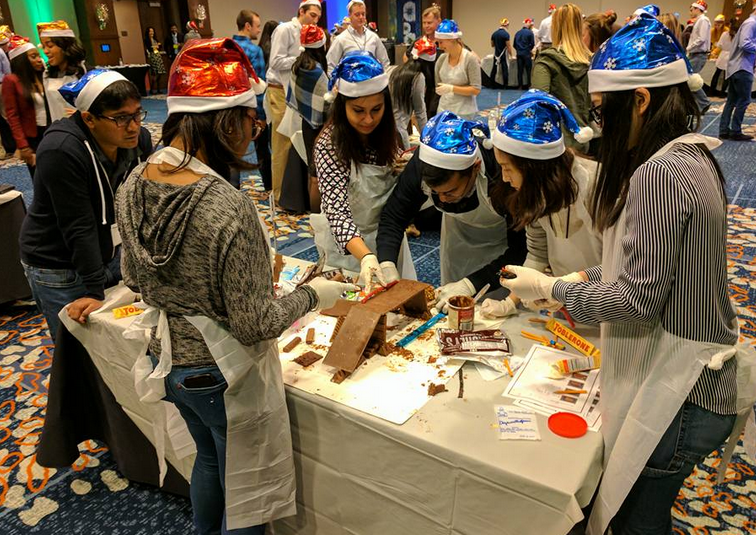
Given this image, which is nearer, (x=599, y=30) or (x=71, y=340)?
(x=71, y=340)

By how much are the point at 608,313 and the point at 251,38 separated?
18.8ft

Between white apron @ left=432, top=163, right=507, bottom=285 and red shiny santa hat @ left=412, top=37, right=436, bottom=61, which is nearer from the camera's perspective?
white apron @ left=432, top=163, right=507, bottom=285

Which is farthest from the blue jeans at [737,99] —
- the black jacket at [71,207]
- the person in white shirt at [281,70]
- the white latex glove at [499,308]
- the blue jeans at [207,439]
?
the blue jeans at [207,439]

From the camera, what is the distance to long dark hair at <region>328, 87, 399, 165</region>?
2.16m

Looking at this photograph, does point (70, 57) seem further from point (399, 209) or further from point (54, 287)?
point (399, 209)

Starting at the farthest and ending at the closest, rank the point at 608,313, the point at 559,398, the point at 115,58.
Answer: the point at 115,58
the point at 559,398
the point at 608,313

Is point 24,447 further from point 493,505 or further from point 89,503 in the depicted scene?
point 493,505

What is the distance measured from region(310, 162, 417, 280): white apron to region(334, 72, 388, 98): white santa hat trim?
29cm

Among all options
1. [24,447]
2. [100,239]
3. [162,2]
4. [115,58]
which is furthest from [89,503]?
[162,2]

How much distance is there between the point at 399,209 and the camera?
2.17 meters

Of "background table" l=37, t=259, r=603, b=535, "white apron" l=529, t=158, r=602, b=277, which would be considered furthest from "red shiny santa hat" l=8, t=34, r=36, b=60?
"white apron" l=529, t=158, r=602, b=277

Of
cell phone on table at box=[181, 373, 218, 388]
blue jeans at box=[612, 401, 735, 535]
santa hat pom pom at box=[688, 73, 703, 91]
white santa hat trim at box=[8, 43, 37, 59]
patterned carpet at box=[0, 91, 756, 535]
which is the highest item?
santa hat pom pom at box=[688, 73, 703, 91]

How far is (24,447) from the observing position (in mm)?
2412

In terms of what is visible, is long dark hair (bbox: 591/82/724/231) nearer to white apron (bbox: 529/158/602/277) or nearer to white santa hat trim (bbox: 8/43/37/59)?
white apron (bbox: 529/158/602/277)
